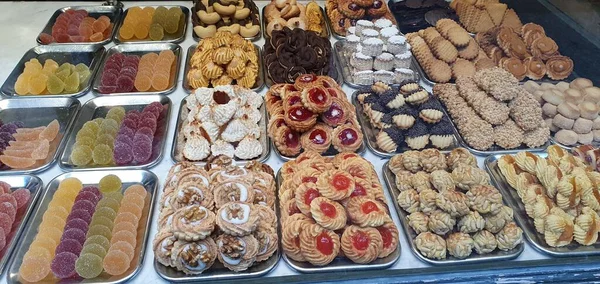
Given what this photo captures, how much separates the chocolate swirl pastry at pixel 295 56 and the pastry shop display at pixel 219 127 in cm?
28

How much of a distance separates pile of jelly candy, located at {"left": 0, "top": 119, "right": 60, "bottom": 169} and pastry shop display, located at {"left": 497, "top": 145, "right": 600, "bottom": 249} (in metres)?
2.09

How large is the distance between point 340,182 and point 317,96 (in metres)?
0.55

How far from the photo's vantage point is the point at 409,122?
2260 millimetres

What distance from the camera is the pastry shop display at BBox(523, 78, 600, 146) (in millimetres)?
2344

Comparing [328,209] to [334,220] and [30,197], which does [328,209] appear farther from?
[30,197]

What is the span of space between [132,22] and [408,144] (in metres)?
1.95

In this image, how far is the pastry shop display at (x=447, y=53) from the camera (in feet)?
9.03

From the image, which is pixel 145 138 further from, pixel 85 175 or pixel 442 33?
pixel 442 33

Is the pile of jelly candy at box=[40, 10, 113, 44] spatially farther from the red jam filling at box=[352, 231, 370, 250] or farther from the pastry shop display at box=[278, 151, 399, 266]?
the red jam filling at box=[352, 231, 370, 250]

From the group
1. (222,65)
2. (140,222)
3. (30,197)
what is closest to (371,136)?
(222,65)

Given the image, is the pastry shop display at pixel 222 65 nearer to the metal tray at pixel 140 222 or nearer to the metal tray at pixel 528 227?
the metal tray at pixel 140 222

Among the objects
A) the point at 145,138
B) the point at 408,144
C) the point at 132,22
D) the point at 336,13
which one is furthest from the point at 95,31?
the point at 408,144

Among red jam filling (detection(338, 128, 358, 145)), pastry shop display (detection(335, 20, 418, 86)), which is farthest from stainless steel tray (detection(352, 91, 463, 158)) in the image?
pastry shop display (detection(335, 20, 418, 86))

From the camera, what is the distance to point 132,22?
3.10 metres
